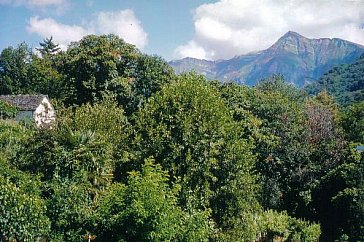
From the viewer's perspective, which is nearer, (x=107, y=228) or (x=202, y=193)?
(x=107, y=228)

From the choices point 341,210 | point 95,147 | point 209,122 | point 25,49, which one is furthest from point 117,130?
point 25,49

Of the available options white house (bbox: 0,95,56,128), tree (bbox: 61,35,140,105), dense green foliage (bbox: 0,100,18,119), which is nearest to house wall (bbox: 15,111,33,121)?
white house (bbox: 0,95,56,128)

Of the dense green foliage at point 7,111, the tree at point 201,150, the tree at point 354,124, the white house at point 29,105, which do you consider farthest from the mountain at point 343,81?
the tree at point 201,150

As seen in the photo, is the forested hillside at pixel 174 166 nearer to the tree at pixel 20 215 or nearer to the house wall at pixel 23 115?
the tree at pixel 20 215

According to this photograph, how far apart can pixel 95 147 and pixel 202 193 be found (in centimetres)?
499

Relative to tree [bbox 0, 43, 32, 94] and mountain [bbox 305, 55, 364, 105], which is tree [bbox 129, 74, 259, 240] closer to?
tree [bbox 0, 43, 32, 94]

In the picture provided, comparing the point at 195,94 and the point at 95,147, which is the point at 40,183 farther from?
the point at 195,94

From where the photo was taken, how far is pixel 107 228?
48.8 feet

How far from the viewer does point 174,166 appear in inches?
703

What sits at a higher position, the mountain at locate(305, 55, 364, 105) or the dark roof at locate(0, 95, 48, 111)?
the mountain at locate(305, 55, 364, 105)

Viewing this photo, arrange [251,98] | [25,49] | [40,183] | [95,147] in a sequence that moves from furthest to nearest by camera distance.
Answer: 1. [25,49]
2. [251,98]
3. [95,147]
4. [40,183]

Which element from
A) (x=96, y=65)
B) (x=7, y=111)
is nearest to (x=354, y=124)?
(x=96, y=65)

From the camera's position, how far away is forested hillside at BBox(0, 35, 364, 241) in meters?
14.4

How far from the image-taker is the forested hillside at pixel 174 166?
14.4m
